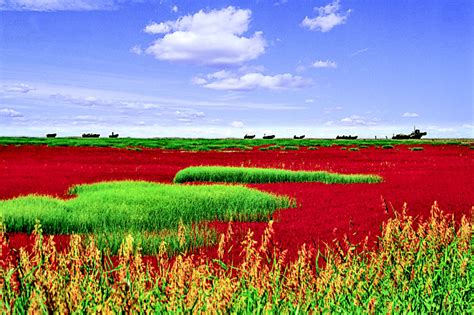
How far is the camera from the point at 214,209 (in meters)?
11.0

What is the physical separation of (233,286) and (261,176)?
14157 millimetres

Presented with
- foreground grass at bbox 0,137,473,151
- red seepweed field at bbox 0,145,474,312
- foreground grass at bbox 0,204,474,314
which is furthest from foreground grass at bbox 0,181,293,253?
foreground grass at bbox 0,137,473,151

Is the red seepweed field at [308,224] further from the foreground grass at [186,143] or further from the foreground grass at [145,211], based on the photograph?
the foreground grass at [186,143]

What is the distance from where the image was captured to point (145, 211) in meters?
10.3

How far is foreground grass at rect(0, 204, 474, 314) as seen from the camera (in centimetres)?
371

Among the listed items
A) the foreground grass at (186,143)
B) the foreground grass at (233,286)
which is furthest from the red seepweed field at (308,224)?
the foreground grass at (186,143)

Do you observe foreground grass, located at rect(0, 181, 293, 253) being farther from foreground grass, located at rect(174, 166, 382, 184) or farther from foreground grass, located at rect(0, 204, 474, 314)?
foreground grass, located at rect(174, 166, 382, 184)

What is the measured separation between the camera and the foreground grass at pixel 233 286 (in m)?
3.71

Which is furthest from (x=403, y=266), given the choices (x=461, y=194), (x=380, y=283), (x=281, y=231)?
(x=461, y=194)

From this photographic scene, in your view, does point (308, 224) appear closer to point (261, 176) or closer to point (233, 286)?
point (233, 286)

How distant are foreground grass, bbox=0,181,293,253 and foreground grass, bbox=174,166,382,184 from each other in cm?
458

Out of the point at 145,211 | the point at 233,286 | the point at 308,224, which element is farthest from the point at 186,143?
the point at 233,286

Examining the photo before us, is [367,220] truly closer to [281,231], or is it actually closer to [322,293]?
[281,231]

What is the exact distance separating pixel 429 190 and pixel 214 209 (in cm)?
602
